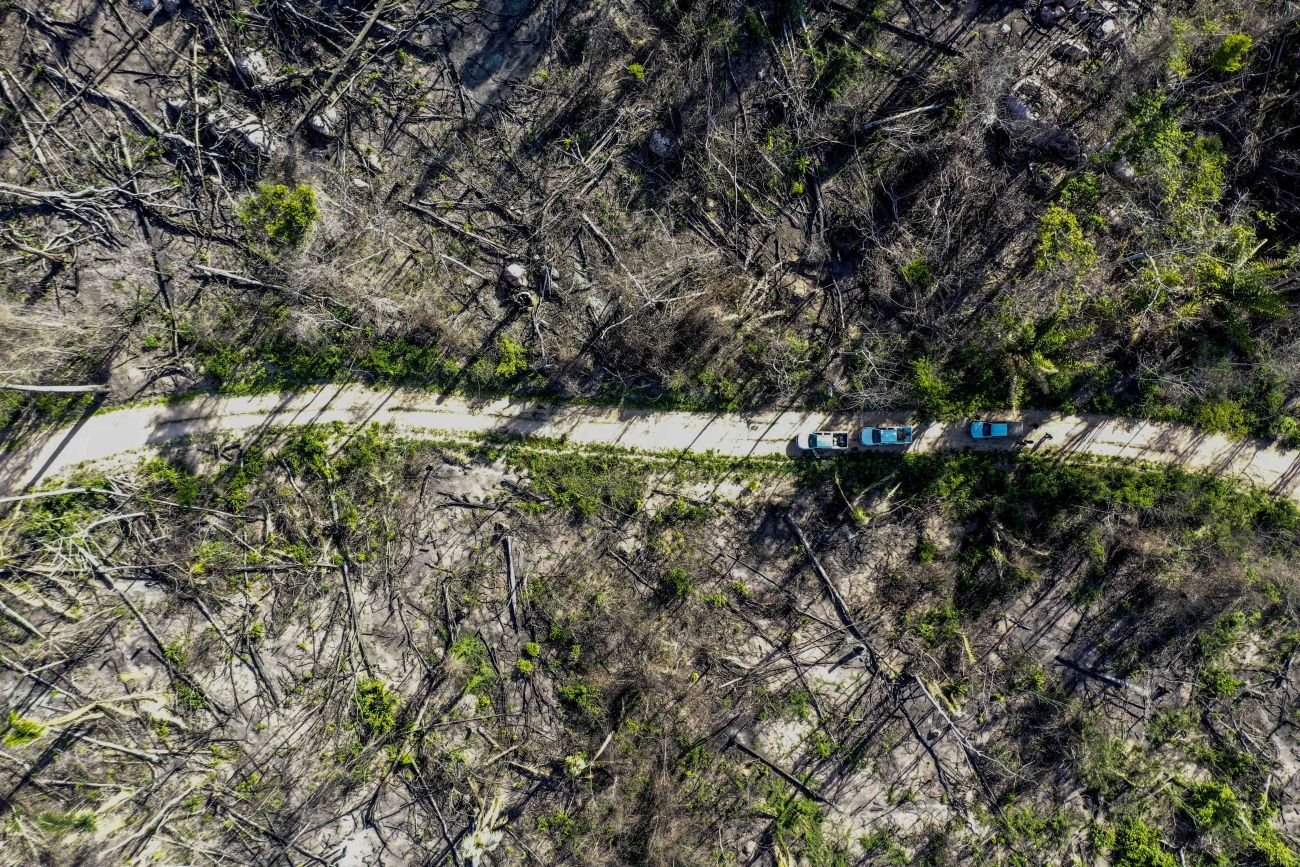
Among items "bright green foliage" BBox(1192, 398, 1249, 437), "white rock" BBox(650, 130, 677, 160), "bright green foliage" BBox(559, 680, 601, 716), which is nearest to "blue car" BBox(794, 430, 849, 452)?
"white rock" BBox(650, 130, 677, 160)

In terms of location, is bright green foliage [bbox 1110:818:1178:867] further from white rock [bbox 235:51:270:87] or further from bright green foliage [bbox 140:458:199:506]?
white rock [bbox 235:51:270:87]

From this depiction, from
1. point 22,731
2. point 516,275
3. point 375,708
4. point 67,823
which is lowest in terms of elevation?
point 375,708

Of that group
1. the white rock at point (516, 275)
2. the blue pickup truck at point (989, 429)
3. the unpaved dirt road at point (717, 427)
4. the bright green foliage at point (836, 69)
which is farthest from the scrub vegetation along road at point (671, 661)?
the bright green foliage at point (836, 69)

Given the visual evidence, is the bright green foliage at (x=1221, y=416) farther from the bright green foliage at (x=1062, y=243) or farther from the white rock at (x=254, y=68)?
the white rock at (x=254, y=68)

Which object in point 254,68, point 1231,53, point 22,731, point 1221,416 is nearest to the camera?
point 1231,53

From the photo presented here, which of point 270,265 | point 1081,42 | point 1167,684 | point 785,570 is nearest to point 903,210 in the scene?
point 1081,42

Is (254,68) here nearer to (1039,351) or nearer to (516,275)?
(516,275)

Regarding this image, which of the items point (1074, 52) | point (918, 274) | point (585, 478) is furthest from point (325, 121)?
point (1074, 52)
